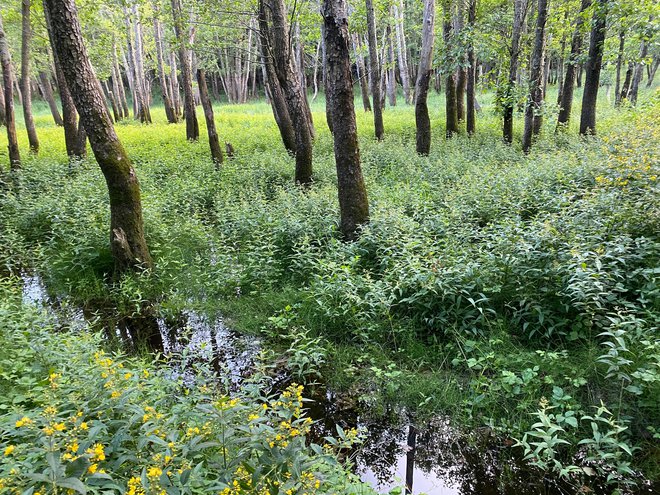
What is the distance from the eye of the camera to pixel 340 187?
6699 millimetres

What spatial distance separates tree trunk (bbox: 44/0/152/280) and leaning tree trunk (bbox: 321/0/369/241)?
318cm

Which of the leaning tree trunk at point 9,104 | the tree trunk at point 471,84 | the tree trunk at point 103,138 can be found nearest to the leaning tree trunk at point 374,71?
the tree trunk at point 471,84

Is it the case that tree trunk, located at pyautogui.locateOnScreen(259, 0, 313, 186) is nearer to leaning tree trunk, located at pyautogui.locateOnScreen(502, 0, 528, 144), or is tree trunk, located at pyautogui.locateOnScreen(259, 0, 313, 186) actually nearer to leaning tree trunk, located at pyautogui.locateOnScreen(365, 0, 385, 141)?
leaning tree trunk, located at pyautogui.locateOnScreen(365, 0, 385, 141)

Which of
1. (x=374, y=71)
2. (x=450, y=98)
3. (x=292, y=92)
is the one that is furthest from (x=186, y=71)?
(x=450, y=98)

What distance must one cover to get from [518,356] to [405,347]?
1.14m

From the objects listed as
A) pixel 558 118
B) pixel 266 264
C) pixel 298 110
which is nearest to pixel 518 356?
pixel 266 264

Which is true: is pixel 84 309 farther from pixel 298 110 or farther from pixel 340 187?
pixel 298 110

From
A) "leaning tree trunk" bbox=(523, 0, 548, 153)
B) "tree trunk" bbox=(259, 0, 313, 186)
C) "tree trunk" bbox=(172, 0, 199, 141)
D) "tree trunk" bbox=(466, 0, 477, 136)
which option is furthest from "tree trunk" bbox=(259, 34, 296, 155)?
"leaning tree trunk" bbox=(523, 0, 548, 153)

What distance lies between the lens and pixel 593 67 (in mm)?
11250

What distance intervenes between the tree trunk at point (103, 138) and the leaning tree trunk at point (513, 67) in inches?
394

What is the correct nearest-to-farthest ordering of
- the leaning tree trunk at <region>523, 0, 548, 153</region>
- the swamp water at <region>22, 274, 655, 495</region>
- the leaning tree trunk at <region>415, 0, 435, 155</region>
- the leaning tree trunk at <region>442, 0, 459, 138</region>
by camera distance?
1. the swamp water at <region>22, 274, 655, 495</region>
2. the leaning tree trunk at <region>523, 0, 548, 153</region>
3. the leaning tree trunk at <region>415, 0, 435, 155</region>
4. the leaning tree trunk at <region>442, 0, 459, 138</region>

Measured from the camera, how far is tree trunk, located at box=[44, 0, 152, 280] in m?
5.51

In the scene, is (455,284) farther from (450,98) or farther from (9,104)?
(9,104)

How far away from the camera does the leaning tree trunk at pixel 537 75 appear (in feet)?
35.8
